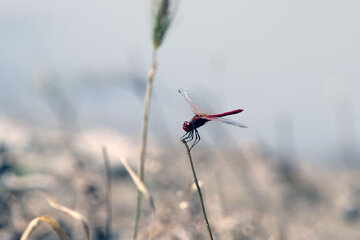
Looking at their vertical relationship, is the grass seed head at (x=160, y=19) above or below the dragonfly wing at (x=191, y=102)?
above

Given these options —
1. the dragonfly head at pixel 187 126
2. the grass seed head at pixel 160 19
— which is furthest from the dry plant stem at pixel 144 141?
the dragonfly head at pixel 187 126

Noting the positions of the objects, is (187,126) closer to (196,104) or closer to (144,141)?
(196,104)

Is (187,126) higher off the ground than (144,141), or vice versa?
(187,126)

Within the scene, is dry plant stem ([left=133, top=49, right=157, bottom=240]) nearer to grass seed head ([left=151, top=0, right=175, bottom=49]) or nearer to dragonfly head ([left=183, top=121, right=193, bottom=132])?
grass seed head ([left=151, top=0, right=175, bottom=49])

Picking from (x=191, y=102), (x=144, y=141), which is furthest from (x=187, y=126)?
(x=144, y=141)

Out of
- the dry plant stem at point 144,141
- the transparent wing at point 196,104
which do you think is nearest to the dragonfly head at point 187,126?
the transparent wing at point 196,104

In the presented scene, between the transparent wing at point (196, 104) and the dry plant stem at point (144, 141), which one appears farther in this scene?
the dry plant stem at point (144, 141)

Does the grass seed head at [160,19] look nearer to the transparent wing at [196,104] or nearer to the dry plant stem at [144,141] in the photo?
the dry plant stem at [144,141]

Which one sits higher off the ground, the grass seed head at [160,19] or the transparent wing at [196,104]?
the grass seed head at [160,19]

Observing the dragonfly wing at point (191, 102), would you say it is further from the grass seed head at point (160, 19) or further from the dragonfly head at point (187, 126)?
the grass seed head at point (160, 19)
